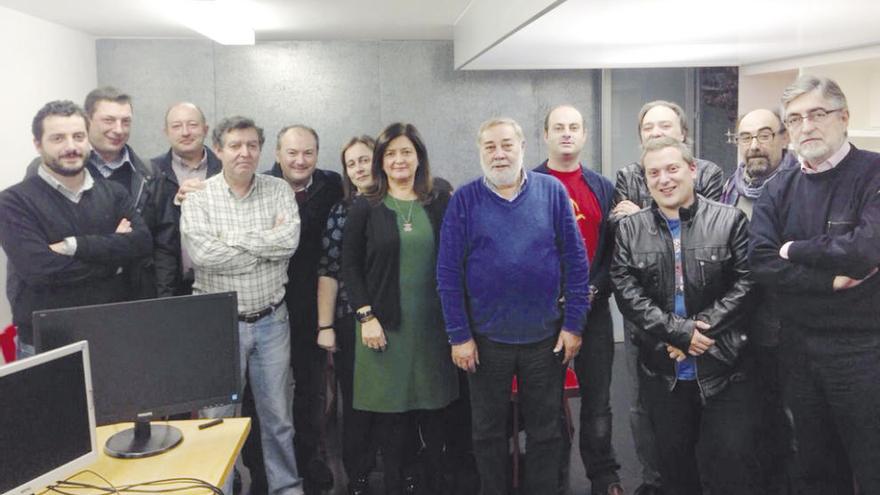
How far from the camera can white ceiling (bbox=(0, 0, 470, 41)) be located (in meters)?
3.51

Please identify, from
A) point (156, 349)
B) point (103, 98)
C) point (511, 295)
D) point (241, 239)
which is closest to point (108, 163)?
point (103, 98)

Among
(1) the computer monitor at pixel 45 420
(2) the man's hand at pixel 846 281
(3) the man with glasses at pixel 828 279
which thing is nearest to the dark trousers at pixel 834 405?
(3) the man with glasses at pixel 828 279

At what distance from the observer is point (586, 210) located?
312 cm

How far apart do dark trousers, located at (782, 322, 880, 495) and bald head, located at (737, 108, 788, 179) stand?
2.72 feet

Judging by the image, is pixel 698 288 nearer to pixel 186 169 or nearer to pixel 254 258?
pixel 254 258

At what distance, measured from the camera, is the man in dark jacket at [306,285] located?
3208 mm

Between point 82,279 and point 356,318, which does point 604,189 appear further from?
point 82,279

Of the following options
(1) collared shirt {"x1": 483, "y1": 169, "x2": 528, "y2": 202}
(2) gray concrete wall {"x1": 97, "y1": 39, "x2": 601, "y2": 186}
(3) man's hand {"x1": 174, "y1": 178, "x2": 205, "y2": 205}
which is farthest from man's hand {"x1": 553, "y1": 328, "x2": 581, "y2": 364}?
(2) gray concrete wall {"x1": 97, "y1": 39, "x2": 601, "y2": 186}

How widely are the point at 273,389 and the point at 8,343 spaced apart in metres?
1.17

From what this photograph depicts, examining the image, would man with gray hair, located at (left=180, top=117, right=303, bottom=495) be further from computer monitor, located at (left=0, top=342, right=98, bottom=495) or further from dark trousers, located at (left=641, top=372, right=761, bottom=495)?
dark trousers, located at (left=641, top=372, right=761, bottom=495)

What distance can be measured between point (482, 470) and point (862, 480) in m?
1.31

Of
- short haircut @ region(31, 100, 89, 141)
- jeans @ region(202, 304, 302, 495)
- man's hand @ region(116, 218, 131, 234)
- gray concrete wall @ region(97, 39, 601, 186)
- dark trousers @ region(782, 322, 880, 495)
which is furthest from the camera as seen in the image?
gray concrete wall @ region(97, 39, 601, 186)

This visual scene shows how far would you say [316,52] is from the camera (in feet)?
16.7

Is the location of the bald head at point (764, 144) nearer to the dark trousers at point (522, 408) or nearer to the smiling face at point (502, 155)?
the smiling face at point (502, 155)
